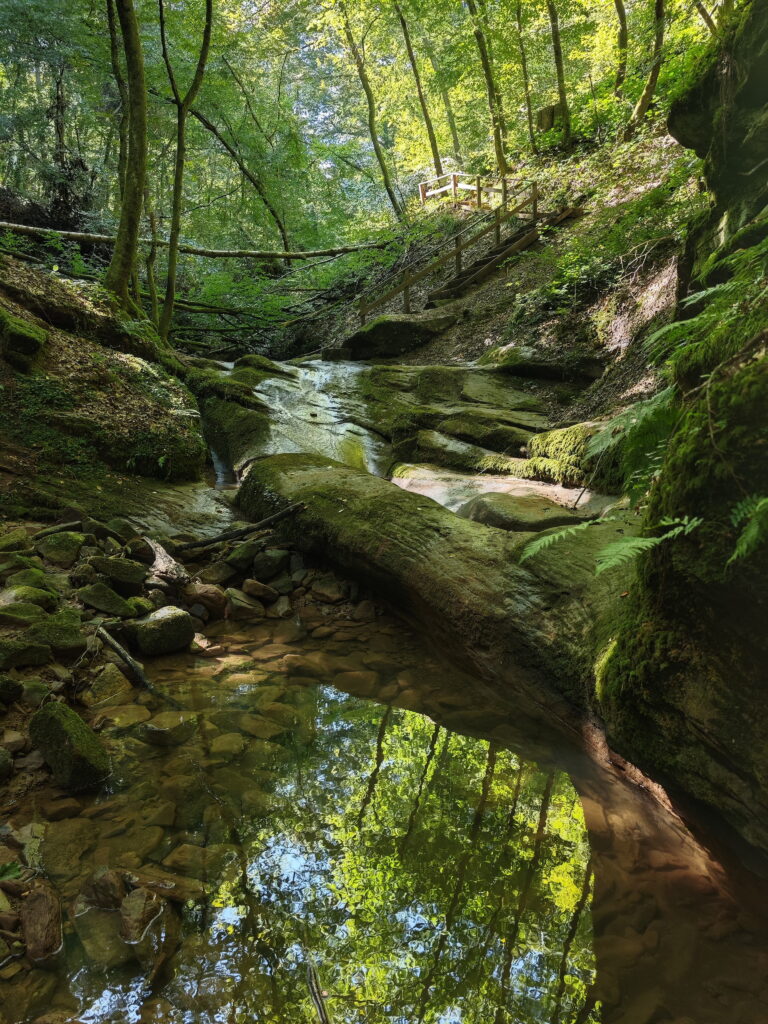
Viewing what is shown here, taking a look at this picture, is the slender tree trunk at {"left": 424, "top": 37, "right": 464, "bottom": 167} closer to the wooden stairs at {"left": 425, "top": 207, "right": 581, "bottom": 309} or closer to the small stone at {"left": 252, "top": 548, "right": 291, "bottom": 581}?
the wooden stairs at {"left": 425, "top": 207, "right": 581, "bottom": 309}

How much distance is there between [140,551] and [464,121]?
91.8ft

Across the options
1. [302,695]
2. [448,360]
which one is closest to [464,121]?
[448,360]

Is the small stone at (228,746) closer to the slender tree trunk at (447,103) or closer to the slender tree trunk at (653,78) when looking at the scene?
the slender tree trunk at (653,78)

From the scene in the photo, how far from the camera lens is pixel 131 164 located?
8.19 meters

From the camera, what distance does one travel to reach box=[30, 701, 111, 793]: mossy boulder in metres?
2.76

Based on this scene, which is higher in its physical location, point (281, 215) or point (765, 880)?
point (281, 215)

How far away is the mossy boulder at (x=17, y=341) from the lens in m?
6.42

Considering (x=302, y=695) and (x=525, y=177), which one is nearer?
(x=302, y=695)

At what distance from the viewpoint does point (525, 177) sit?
15.1 meters

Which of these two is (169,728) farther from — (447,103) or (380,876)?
(447,103)

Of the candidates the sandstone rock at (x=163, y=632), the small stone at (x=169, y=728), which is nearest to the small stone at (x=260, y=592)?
the sandstone rock at (x=163, y=632)

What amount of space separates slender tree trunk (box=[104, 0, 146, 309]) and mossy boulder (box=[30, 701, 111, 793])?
7.40 m

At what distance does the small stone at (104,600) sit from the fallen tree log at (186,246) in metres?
8.38

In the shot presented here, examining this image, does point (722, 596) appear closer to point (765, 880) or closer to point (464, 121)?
point (765, 880)
